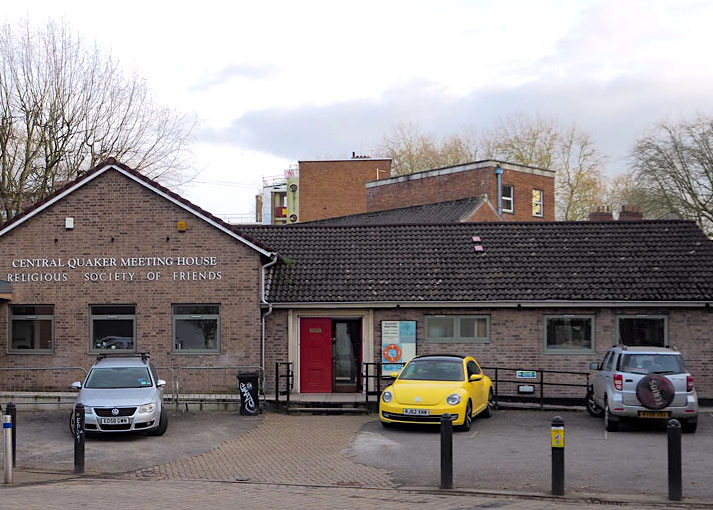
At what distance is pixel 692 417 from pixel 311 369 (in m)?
9.78

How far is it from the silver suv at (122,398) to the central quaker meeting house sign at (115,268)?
14.8 ft

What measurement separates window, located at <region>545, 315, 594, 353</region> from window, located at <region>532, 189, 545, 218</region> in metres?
25.0

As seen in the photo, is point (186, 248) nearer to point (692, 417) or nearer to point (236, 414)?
point (236, 414)

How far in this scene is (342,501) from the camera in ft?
38.6

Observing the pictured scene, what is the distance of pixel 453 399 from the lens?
17.7m

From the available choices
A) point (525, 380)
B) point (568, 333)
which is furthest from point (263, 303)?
point (568, 333)

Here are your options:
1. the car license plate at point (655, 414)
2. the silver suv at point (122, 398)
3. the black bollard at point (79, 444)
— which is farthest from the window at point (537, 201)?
the black bollard at point (79, 444)

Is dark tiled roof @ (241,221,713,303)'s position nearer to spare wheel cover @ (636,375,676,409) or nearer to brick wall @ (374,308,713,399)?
brick wall @ (374,308,713,399)

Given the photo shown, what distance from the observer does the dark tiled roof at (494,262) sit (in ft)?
74.5

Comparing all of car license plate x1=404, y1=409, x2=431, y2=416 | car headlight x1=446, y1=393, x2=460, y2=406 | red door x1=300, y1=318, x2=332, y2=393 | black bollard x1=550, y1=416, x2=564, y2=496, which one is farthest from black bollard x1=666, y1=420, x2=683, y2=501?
red door x1=300, y1=318, x2=332, y2=393

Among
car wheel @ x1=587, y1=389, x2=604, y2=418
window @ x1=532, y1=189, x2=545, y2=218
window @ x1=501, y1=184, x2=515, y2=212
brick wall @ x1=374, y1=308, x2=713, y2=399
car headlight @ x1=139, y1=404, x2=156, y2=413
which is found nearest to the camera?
car headlight @ x1=139, y1=404, x2=156, y2=413

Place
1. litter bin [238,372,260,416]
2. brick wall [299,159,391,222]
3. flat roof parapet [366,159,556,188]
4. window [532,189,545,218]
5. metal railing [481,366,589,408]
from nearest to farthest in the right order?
litter bin [238,372,260,416]
metal railing [481,366,589,408]
flat roof parapet [366,159,556,188]
window [532,189,545,218]
brick wall [299,159,391,222]

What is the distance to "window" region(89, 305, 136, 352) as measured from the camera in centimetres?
2311

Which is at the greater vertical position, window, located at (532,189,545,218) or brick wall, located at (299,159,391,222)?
brick wall, located at (299,159,391,222)
